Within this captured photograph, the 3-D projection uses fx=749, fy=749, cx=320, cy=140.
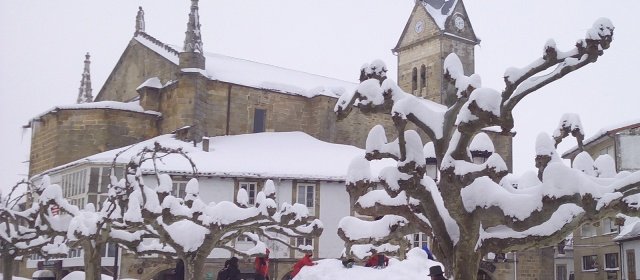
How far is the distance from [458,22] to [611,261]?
23.6 m

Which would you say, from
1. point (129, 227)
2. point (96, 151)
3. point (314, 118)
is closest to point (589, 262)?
point (314, 118)

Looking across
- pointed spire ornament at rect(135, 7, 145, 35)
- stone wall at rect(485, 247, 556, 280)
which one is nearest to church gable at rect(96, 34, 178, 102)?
pointed spire ornament at rect(135, 7, 145, 35)

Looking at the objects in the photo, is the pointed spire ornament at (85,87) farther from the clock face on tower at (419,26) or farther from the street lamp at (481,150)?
the street lamp at (481,150)

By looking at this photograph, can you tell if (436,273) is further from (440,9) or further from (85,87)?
(440,9)

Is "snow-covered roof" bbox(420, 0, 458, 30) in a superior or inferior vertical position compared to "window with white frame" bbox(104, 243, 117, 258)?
superior

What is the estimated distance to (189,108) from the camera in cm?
3709

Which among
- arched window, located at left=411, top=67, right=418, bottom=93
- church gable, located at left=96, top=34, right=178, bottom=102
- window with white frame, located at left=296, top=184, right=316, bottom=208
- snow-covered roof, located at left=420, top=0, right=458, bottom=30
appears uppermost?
snow-covered roof, located at left=420, top=0, right=458, bottom=30

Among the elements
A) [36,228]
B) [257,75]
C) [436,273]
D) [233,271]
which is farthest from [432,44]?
[436,273]

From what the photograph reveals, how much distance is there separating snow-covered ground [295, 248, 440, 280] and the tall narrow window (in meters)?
25.5

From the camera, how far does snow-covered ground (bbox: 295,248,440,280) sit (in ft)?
44.3

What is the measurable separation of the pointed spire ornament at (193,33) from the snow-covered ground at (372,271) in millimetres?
24250

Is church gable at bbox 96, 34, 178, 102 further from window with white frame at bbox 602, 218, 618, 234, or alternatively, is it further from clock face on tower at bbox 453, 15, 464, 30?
clock face on tower at bbox 453, 15, 464, 30

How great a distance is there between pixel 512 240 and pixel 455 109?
215 cm

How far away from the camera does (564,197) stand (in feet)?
32.5
